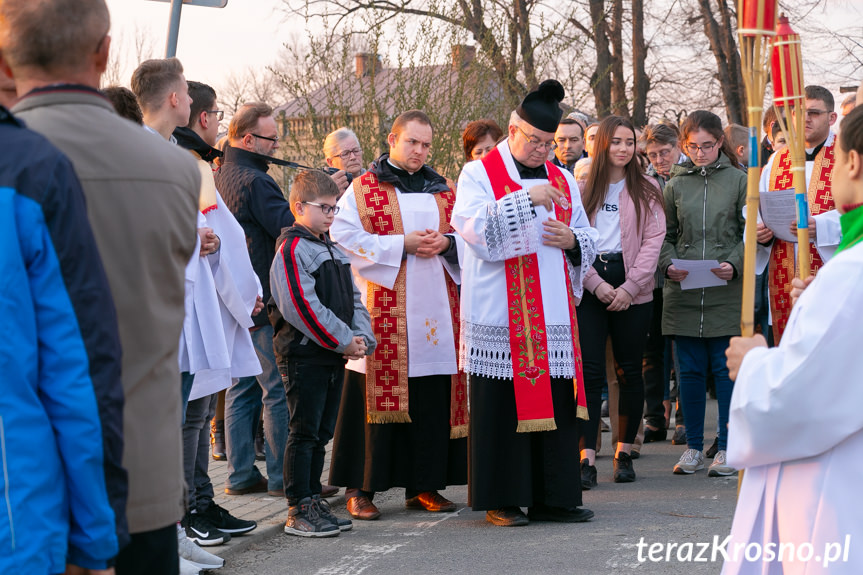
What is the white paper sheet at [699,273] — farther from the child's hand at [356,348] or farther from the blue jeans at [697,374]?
the child's hand at [356,348]

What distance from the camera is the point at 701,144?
7270mm

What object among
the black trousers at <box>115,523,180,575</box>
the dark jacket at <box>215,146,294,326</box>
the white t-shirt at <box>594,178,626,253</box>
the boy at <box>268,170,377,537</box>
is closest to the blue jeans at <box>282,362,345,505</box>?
the boy at <box>268,170,377,537</box>

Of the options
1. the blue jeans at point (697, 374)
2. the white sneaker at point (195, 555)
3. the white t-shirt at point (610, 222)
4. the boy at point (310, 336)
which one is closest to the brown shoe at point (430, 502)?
the boy at point (310, 336)

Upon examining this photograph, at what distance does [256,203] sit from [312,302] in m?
1.33

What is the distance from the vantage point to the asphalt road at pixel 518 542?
16.2 ft

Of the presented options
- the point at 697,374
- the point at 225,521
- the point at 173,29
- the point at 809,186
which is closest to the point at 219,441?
the point at 225,521

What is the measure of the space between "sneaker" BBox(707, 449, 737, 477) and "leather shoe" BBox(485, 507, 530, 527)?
67.0 inches

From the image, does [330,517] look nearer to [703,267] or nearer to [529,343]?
[529,343]

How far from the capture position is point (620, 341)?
7117 millimetres

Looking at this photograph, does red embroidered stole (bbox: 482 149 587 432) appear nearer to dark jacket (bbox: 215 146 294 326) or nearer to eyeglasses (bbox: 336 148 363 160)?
dark jacket (bbox: 215 146 294 326)

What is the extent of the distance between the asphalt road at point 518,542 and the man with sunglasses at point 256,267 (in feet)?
1.97

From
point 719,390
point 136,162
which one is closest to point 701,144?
point 719,390

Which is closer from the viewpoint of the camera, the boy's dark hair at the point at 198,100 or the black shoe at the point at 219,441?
the boy's dark hair at the point at 198,100

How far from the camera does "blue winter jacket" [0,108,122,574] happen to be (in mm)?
2010
